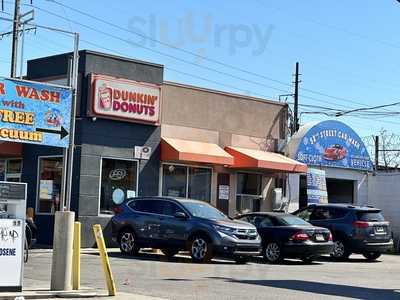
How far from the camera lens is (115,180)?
23.9m

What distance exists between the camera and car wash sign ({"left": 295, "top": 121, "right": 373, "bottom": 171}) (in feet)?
97.1

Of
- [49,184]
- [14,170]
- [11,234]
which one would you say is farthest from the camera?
[14,170]

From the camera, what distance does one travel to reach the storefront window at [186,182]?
25.4 metres

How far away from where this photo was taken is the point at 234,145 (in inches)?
1080

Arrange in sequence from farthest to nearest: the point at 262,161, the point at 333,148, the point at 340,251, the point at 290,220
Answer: the point at 333,148, the point at 262,161, the point at 340,251, the point at 290,220

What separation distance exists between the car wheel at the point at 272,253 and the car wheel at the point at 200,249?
2498 mm

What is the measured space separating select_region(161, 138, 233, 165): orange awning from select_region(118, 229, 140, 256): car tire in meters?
4.56

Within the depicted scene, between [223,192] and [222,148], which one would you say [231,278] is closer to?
[223,192]

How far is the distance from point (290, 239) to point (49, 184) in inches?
339

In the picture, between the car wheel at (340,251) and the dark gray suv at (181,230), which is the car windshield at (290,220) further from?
the car wheel at (340,251)

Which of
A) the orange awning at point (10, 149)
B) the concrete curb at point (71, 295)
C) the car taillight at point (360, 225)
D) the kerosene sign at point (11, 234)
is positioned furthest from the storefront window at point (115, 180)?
the kerosene sign at point (11, 234)

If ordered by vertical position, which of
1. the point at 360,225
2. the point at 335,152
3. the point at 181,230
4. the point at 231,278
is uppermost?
the point at 335,152

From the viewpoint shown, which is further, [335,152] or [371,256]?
[335,152]

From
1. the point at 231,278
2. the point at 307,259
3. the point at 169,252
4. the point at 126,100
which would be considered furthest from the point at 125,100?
the point at 231,278
